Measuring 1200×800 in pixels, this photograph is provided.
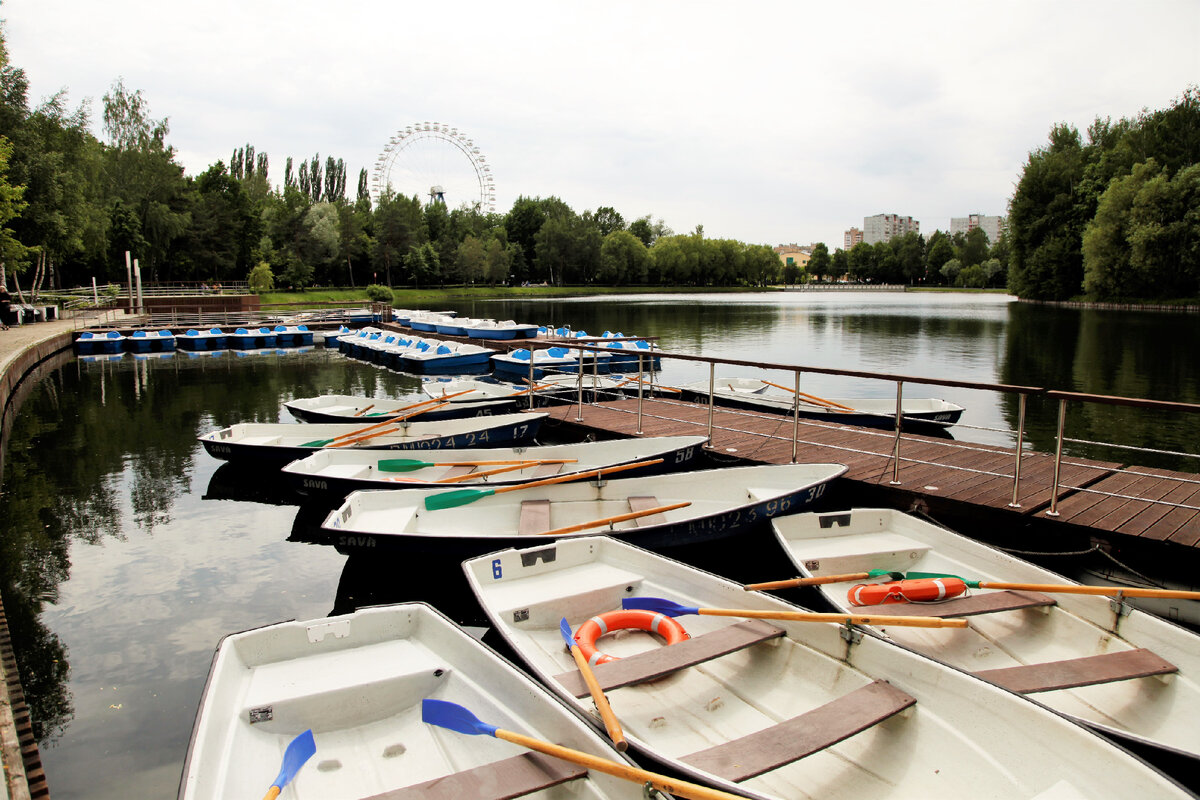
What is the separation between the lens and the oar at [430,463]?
387 inches

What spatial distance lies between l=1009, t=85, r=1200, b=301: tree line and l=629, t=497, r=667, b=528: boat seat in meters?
61.3

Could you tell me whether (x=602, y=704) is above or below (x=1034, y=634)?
above

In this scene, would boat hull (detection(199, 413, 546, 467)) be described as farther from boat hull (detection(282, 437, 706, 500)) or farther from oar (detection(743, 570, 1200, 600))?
oar (detection(743, 570, 1200, 600))

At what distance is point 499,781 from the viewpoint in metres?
3.46

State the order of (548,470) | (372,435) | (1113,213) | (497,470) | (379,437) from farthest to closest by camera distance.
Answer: (1113,213) < (379,437) < (372,435) < (548,470) < (497,470)

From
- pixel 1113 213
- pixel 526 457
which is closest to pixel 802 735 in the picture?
pixel 526 457

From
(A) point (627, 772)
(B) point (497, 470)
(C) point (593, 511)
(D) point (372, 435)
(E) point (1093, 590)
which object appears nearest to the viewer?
(A) point (627, 772)

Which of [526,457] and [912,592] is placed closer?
Result: [912,592]

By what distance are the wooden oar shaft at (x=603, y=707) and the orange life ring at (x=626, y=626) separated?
1.85ft

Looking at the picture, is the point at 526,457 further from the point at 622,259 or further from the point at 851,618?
the point at 622,259

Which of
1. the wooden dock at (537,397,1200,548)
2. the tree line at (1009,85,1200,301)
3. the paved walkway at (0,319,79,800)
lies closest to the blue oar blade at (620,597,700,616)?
the paved walkway at (0,319,79,800)

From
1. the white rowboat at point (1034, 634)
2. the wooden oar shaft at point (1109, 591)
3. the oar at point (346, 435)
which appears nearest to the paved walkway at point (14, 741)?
the white rowboat at point (1034, 634)

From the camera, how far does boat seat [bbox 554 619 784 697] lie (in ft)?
14.4

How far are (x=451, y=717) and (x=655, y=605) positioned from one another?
1.95m
